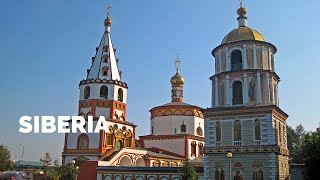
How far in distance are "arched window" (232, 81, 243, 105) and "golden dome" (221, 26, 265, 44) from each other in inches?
151

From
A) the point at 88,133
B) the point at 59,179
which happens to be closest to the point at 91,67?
the point at 88,133

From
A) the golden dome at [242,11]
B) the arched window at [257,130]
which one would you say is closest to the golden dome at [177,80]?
the golden dome at [242,11]

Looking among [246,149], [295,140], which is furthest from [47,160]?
[295,140]

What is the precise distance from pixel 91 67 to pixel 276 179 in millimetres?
25458

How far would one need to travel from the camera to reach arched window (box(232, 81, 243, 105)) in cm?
2935

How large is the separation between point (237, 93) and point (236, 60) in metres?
2.87

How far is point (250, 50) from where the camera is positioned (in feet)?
97.7

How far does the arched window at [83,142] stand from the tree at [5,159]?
1787cm

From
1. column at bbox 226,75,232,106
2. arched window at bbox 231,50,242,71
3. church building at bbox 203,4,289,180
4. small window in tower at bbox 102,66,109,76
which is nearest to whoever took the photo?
church building at bbox 203,4,289,180

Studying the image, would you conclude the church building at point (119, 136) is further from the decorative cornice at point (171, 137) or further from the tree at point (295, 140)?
the tree at point (295, 140)

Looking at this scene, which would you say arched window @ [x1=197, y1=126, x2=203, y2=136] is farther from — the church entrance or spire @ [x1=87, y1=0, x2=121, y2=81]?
spire @ [x1=87, y1=0, x2=121, y2=81]

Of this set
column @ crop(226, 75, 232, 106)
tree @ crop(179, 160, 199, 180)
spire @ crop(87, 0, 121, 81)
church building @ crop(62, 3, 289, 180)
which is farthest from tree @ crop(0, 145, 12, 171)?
column @ crop(226, 75, 232, 106)

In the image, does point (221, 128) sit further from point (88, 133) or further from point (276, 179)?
point (88, 133)

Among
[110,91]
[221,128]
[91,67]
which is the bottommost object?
[221,128]
